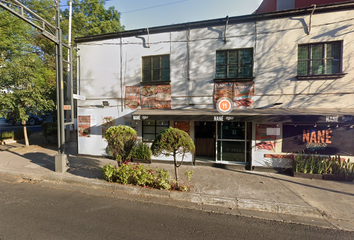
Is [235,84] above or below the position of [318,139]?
above

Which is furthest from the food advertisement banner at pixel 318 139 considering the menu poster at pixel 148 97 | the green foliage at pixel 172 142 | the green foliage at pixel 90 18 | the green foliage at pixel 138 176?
the green foliage at pixel 90 18

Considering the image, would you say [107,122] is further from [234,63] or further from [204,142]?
[234,63]

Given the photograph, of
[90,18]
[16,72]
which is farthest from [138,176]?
[90,18]

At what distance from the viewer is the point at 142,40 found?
7.29 metres

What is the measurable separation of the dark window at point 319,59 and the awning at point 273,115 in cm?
154

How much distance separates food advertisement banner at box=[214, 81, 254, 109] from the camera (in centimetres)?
628

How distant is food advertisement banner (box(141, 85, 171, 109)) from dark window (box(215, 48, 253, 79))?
239 centimetres

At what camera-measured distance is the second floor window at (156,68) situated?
7121mm

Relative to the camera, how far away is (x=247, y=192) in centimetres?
441

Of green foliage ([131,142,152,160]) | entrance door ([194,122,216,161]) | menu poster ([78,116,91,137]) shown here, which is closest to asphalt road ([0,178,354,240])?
green foliage ([131,142,152,160])

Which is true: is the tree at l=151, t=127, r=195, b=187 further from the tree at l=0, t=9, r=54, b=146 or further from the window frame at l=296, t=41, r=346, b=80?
the tree at l=0, t=9, r=54, b=146

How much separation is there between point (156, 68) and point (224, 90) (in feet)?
10.9

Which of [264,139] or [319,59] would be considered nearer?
[319,59]

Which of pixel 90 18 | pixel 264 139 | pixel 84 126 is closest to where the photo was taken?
pixel 264 139
